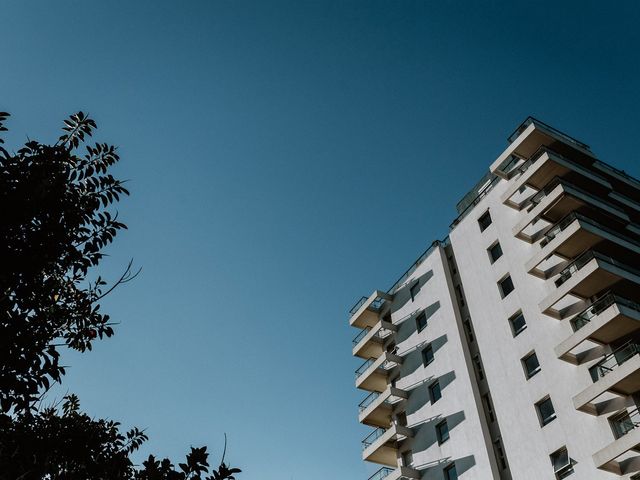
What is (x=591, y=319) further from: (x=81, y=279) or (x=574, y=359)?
(x=81, y=279)

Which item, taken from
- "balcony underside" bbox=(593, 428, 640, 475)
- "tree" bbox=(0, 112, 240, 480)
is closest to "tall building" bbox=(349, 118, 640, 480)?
"balcony underside" bbox=(593, 428, 640, 475)

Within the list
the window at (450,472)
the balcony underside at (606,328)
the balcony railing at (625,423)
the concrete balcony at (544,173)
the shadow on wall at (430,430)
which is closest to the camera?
the balcony railing at (625,423)

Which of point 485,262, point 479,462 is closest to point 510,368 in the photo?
point 479,462

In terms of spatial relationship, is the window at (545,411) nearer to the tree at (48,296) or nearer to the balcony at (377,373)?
the balcony at (377,373)

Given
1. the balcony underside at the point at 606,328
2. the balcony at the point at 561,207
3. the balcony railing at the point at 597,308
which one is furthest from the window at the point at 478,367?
the balcony at the point at 561,207

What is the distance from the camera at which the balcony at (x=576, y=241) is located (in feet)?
97.2

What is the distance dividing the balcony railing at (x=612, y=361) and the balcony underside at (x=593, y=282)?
3.10 metres

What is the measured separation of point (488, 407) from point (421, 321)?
852 centimetres

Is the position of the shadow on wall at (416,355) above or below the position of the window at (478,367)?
above

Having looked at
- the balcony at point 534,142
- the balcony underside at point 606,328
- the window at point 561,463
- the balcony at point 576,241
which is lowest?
the window at point 561,463

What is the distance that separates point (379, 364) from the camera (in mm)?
40688

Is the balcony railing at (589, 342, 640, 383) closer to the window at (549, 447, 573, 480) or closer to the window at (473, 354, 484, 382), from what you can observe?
the window at (549, 447, 573, 480)

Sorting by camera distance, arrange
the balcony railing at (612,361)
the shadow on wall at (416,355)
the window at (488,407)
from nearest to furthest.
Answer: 1. the balcony railing at (612,361)
2. the window at (488,407)
3. the shadow on wall at (416,355)

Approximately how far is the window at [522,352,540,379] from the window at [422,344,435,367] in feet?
24.5
